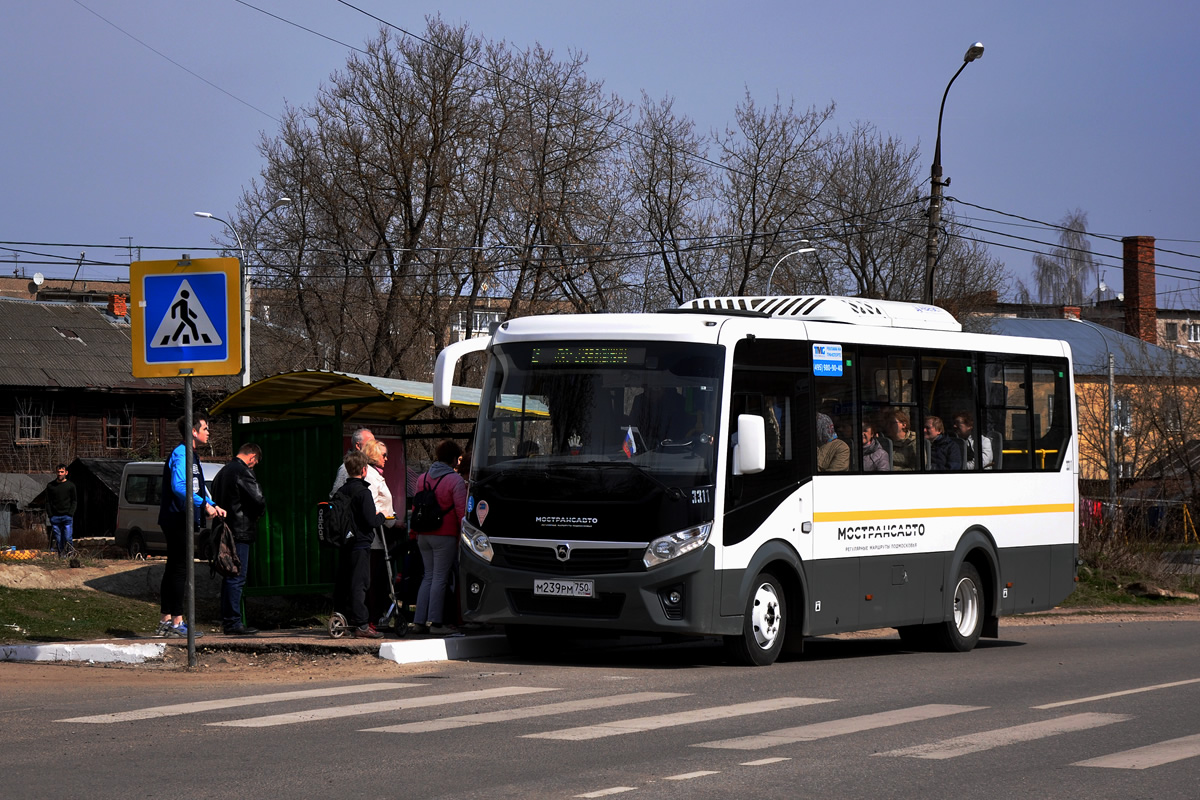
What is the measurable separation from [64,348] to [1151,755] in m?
54.7

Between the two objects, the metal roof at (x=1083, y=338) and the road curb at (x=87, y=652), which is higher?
the metal roof at (x=1083, y=338)

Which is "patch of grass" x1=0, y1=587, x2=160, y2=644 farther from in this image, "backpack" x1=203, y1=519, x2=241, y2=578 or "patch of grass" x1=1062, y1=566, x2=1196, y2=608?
"patch of grass" x1=1062, y1=566, x2=1196, y2=608

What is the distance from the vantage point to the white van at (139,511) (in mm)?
33375

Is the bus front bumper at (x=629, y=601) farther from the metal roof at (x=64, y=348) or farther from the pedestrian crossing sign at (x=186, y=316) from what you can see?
the metal roof at (x=64, y=348)

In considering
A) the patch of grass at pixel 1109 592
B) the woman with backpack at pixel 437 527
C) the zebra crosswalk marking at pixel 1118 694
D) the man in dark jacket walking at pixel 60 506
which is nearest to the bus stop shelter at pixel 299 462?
the woman with backpack at pixel 437 527

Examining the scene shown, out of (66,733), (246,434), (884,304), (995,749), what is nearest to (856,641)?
(884,304)

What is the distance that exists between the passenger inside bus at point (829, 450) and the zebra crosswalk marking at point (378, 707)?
3.84 m

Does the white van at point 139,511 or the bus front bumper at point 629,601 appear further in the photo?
the white van at point 139,511

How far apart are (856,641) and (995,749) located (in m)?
9.13

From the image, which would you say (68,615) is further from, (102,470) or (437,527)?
(102,470)

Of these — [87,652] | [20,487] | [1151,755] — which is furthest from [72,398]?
[1151,755]

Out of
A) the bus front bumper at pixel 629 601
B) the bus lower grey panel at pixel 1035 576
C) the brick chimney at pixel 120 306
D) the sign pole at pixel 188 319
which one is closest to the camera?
the sign pole at pixel 188 319

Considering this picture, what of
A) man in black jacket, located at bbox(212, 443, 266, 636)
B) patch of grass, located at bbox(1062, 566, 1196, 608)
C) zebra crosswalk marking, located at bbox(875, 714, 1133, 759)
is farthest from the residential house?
zebra crosswalk marking, located at bbox(875, 714, 1133, 759)

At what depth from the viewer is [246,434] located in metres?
16.3
